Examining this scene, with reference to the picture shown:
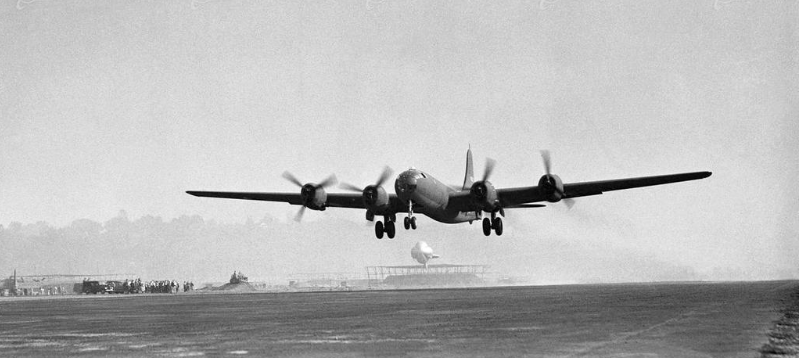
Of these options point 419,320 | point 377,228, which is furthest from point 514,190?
point 419,320

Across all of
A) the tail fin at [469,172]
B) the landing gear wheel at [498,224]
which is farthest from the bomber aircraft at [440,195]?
the tail fin at [469,172]

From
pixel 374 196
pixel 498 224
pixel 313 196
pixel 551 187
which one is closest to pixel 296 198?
pixel 313 196

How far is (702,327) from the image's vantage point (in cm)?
2564

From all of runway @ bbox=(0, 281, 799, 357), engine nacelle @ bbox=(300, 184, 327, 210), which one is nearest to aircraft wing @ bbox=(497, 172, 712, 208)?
engine nacelle @ bbox=(300, 184, 327, 210)

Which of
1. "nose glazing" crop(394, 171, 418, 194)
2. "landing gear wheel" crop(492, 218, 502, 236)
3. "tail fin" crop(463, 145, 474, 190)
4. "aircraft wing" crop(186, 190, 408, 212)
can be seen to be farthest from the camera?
"tail fin" crop(463, 145, 474, 190)

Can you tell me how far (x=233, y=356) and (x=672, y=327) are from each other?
1532 centimetres

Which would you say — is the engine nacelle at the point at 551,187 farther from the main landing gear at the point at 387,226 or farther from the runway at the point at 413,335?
the runway at the point at 413,335

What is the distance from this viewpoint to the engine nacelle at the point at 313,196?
182 ft

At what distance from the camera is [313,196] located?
55531 millimetres

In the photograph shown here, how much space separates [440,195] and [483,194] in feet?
10.7

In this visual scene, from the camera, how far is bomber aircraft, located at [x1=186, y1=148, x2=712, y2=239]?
171 feet

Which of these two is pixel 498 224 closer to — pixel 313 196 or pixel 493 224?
pixel 493 224

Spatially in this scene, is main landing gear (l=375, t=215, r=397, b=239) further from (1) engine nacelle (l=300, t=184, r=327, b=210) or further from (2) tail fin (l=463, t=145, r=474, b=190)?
(2) tail fin (l=463, t=145, r=474, b=190)

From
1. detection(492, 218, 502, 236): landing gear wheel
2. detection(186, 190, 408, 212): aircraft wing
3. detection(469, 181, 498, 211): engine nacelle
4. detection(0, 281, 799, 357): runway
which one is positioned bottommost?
detection(0, 281, 799, 357): runway
